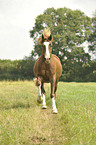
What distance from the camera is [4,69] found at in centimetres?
4003

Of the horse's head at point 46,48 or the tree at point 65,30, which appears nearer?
the horse's head at point 46,48

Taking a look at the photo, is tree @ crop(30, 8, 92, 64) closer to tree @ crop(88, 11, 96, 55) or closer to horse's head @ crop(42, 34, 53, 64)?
tree @ crop(88, 11, 96, 55)

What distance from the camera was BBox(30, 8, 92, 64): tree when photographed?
3375cm

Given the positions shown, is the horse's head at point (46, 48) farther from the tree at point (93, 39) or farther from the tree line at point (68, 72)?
the tree at point (93, 39)

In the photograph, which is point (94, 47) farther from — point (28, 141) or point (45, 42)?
point (28, 141)

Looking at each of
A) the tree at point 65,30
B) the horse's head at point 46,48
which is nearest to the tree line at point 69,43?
the tree at point 65,30

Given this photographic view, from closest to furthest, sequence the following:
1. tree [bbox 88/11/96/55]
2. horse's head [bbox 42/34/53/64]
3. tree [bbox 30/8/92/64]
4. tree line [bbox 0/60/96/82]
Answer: horse's head [bbox 42/34/53/64] < tree [bbox 30/8/92/64] < tree line [bbox 0/60/96/82] < tree [bbox 88/11/96/55]

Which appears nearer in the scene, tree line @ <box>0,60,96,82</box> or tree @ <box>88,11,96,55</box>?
tree line @ <box>0,60,96,82</box>

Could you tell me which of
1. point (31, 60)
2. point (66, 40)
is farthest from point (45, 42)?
point (31, 60)

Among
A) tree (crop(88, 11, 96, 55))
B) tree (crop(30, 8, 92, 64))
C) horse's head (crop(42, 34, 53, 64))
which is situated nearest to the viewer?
horse's head (crop(42, 34, 53, 64))

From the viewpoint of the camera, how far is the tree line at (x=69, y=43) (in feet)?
112

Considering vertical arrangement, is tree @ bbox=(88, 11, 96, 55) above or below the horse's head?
above

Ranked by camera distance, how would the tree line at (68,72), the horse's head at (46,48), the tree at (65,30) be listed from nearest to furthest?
the horse's head at (46,48), the tree at (65,30), the tree line at (68,72)

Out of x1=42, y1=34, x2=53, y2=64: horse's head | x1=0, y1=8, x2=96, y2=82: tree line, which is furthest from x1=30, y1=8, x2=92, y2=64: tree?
x1=42, y1=34, x2=53, y2=64: horse's head
